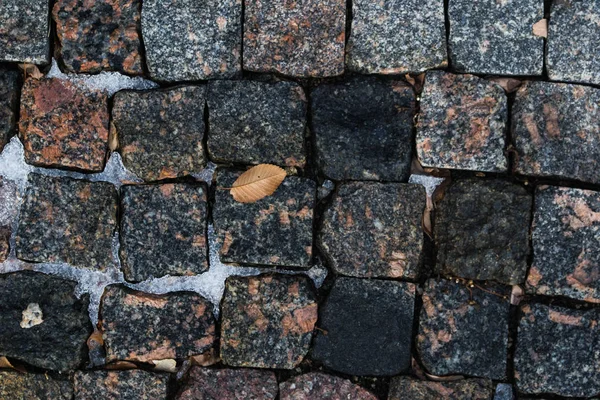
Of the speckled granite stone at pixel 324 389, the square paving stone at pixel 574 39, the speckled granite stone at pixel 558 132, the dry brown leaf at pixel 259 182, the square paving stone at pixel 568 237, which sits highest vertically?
the square paving stone at pixel 574 39

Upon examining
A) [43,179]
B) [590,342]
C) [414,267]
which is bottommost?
[590,342]

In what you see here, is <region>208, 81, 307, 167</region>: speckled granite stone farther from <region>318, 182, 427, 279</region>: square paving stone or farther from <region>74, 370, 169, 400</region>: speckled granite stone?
<region>74, 370, 169, 400</region>: speckled granite stone

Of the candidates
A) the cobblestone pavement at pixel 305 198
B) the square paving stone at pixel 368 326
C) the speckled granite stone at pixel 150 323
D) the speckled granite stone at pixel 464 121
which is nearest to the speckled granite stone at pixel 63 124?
the cobblestone pavement at pixel 305 198

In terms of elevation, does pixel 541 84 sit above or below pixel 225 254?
above

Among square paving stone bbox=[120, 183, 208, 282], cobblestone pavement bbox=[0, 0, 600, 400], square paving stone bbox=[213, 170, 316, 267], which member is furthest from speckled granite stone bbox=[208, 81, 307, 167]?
square paving stone bbox=[120, 183, 208, 282]

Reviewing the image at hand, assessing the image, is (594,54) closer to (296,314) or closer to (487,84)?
(487,84)

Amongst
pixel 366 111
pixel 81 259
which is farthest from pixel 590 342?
pixel 81 259

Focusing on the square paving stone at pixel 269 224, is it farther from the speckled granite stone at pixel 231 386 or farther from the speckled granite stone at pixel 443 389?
the speckled granite stone at pixel 443 389
